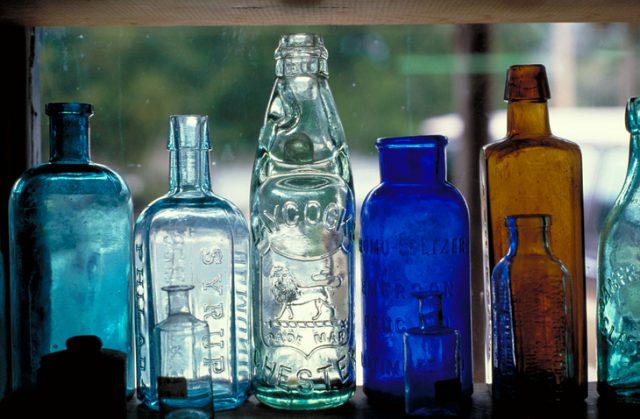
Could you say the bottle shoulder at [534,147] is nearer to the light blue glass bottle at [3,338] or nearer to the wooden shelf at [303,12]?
the wooden shelf at [303,12]

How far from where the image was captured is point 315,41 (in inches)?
37.9

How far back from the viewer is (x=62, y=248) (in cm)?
95

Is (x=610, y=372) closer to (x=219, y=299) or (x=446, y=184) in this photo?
(x=446, y=184)

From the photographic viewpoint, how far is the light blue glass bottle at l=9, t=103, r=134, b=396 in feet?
3.11

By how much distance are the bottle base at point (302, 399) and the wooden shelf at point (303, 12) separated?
460 millimetres

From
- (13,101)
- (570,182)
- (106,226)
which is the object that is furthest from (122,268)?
(570,182)

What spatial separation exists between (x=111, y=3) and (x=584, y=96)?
0.67 meters

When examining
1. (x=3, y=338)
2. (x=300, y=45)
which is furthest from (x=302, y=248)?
(x=3, y=338)

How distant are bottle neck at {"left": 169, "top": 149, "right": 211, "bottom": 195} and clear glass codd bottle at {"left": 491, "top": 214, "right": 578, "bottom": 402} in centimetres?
36

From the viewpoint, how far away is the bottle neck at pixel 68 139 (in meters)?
0.96

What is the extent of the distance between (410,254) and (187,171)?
28cm

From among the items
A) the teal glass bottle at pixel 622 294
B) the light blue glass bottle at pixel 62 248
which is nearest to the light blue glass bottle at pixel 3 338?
the light blue glass bottle at pixel 62 248

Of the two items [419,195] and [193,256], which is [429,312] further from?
[193,256]

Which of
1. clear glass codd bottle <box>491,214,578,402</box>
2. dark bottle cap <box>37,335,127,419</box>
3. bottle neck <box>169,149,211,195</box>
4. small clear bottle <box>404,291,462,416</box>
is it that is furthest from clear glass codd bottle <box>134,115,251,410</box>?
clear glass codd bottle <box>491,214,578,402</box>
